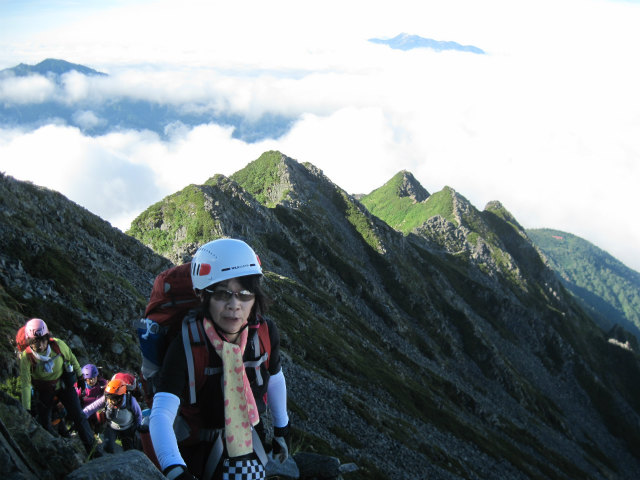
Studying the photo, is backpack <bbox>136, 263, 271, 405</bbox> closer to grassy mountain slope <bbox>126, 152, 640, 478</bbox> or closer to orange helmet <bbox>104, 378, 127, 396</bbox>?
orange helmet <bbox>104, 378, 127, 396</bbox>

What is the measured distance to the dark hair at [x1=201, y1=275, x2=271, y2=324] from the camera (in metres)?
6.26

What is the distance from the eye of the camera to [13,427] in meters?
6.80

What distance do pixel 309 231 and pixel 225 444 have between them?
3967 inches

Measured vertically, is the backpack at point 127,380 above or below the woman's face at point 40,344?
below

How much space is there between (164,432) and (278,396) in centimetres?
229

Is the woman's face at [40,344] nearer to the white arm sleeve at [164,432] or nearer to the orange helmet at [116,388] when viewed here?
the orange helmet at [116,388]

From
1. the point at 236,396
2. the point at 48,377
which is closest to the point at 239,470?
the point at 236,396

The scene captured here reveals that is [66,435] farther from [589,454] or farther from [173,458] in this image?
[589,454]

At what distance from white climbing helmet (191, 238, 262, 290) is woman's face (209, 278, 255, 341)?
173 mm

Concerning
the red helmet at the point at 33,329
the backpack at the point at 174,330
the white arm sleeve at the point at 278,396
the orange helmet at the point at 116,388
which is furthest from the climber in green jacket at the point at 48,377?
the white arm sleeve at the point at 278,396

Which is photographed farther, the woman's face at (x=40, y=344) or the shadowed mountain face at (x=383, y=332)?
the shadowed mountain face at (x=383, y=332)

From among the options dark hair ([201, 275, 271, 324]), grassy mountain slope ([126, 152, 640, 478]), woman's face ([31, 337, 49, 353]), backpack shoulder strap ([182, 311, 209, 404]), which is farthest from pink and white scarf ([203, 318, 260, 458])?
grassy mountain slope ([126, 152, 640, 478])

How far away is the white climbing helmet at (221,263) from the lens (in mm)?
6234

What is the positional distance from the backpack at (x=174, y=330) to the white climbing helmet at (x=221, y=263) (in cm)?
34
